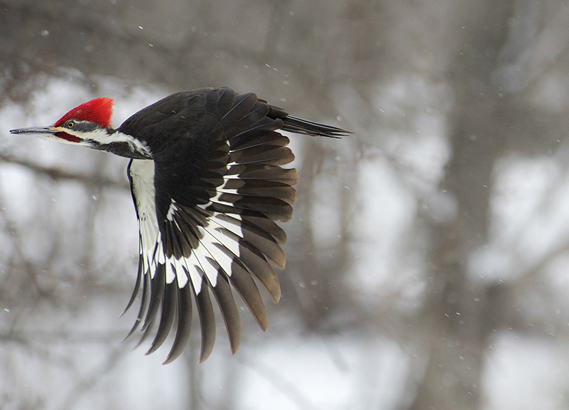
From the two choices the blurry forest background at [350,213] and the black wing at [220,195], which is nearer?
the black wing at [220,195]

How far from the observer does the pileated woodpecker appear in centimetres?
93

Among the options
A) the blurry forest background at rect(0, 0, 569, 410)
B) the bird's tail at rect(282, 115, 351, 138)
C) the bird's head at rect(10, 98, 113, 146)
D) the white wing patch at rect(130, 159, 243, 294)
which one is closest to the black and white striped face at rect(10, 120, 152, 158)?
the bird's head at rect(10, 98, 113, 146)

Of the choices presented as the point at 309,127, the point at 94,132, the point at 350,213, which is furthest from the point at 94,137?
the point at 350,213

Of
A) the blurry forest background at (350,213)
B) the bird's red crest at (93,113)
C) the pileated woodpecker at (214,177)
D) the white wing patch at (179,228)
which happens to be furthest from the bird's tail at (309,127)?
the blurry forest background at (350,213)

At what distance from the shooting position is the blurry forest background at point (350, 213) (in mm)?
2125

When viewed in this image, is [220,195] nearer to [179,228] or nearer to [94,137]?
[179,228]

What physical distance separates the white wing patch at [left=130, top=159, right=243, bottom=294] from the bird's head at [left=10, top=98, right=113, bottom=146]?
0.55 ft

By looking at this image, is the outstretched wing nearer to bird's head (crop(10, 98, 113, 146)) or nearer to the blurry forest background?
bird's head (crop(10, 98, 113, 146))

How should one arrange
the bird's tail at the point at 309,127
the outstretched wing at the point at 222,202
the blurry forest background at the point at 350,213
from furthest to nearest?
the blurry forest background at the point at 350,213 < the bird's tail at the point at 309,127 < the outstretched wing at the point at 222,202

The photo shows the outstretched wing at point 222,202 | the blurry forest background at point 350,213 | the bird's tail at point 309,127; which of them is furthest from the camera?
the blurry forest background at point 350,213

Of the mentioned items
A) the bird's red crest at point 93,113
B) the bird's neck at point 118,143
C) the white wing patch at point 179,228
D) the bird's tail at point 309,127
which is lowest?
the white wing patch at point 179,228

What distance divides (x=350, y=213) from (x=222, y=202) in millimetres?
1612

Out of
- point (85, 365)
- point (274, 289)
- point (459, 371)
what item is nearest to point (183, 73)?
point (85, 365)

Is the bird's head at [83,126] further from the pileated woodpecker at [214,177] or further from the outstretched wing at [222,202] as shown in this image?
the outstretched wing at [222,202]
